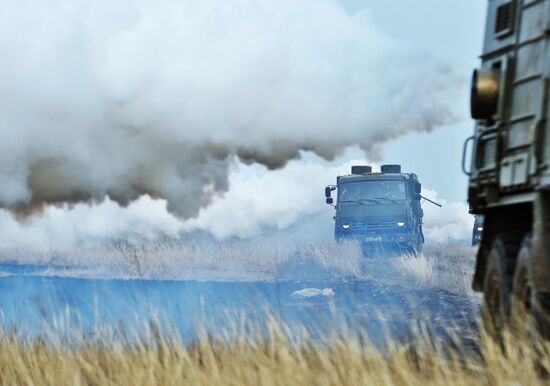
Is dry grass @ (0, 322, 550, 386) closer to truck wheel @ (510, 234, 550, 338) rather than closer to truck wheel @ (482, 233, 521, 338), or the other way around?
truck wheel @ (510, 234, 550, 338)

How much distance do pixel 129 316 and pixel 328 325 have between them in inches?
66.7

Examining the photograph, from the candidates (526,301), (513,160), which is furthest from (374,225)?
(526,301)

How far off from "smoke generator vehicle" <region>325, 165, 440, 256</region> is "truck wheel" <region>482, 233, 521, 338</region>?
20.0 metres

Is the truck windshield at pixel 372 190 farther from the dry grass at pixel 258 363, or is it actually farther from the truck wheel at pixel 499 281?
the dry grass at pixel 258 363

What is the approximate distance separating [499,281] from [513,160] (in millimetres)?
1198

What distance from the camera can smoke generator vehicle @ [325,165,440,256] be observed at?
31.6 meters

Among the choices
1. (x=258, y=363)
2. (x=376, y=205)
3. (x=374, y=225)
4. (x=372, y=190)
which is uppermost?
(x=372, y=190)

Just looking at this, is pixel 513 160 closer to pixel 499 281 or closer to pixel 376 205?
pixel 499 281

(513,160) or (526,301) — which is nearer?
(526,301)

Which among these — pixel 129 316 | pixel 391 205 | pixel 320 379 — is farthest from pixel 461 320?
pixel 391 205

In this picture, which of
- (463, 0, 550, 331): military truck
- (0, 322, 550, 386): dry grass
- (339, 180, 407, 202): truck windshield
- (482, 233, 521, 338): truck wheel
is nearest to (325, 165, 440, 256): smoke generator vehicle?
(339, 180, 407, 202): truck windshield

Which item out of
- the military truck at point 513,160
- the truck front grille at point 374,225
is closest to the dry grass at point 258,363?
the military truck at point 513,160

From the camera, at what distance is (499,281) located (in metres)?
10.8

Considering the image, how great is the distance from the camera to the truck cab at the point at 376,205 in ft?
104
